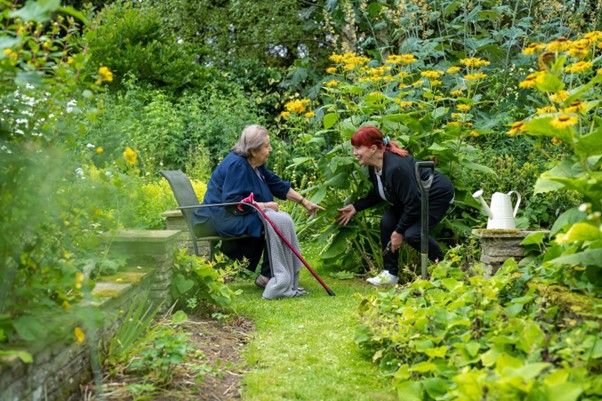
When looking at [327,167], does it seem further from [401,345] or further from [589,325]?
[589,325]

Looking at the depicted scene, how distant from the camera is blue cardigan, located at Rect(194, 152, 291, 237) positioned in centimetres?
605

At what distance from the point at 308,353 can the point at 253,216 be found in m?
1.87

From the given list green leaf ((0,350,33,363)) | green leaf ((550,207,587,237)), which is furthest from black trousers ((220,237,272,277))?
green leaf ((0,350,33,363))

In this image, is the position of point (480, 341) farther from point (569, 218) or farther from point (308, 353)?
point (308, 353)

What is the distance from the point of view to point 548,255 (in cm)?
402

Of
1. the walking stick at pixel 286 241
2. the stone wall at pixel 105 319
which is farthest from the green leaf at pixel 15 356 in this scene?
the walking stick at pixel 286 241

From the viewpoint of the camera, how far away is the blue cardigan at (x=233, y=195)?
605cm

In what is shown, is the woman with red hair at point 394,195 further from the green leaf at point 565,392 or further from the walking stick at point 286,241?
the green leaf at point 565,392

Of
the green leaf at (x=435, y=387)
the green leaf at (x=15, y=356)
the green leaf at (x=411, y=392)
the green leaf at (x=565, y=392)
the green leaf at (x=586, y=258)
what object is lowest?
the green leaf at (x=411, y=392)

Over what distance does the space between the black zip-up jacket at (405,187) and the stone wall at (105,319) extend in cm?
166

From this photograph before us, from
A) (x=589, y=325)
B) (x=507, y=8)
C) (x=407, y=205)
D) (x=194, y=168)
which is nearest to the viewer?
(x=589, y=325)

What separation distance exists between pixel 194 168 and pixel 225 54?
3858mm

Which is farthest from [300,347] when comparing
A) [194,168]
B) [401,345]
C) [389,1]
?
[389,1]

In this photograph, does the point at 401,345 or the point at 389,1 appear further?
the point at 389,1
